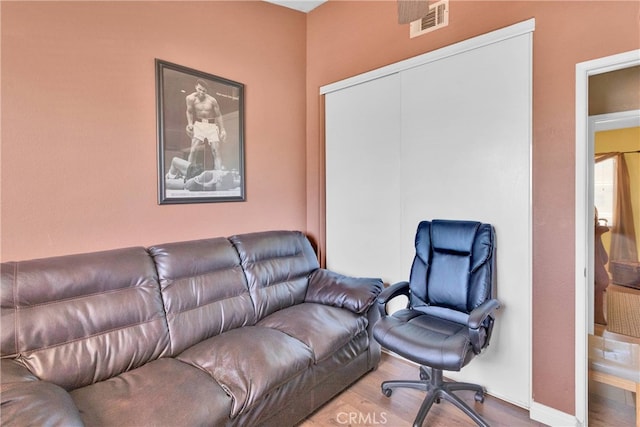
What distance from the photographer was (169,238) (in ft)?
7.66

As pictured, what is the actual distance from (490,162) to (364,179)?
1.03 m

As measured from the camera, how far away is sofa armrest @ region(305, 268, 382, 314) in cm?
235

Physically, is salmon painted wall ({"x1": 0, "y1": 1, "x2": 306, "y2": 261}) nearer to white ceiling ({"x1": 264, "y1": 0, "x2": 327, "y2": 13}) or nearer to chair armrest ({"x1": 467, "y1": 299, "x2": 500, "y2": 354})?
white ceiling ({"x1": 264, "y1": 0, "x2": 327, "y2": 13})

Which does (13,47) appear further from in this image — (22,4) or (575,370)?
(575,370)

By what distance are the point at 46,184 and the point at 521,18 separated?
2957 mm

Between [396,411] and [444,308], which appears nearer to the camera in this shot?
[396,411]

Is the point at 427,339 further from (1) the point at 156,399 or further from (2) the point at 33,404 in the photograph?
(2) the point at 33,404

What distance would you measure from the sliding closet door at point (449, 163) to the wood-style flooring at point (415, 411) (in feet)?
0.54

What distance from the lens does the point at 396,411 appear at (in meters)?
2.03

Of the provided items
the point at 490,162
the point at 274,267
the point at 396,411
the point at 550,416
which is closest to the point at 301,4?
the point at 490,162

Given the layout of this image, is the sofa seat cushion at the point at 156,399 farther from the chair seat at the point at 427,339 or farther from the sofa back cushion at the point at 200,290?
the chair seat at the point at 427,339

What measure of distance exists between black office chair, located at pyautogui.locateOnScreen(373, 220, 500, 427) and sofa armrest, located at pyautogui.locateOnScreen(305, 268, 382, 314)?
233mm

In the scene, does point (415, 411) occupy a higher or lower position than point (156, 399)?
lower

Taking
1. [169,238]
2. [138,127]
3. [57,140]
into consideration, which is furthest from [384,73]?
[57,140]
